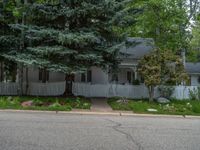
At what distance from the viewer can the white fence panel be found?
27.3m

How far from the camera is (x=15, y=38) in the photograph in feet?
82.7

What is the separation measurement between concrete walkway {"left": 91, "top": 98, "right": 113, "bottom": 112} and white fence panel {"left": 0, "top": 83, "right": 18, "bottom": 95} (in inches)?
245

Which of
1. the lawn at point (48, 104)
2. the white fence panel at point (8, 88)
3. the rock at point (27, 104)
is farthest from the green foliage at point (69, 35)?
the white fence panel at point (8, 88)

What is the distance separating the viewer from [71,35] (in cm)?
2208

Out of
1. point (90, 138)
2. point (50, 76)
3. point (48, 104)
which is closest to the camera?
point (90, 138)

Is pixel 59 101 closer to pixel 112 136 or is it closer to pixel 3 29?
pixel 3 29

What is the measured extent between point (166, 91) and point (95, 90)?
5.15 meters

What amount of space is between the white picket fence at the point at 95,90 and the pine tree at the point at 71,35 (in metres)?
2.43

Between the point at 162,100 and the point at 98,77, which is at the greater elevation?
the point at 98,77

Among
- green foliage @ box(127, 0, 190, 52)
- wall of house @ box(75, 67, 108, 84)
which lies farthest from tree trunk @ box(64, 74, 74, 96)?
green foliage @ box(127, 0, 190, 52)

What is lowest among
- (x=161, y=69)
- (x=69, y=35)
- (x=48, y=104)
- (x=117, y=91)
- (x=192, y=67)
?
(x=48, y=104)

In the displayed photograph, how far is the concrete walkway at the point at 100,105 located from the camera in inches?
833

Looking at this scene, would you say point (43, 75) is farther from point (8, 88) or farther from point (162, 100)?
point (162, 100)

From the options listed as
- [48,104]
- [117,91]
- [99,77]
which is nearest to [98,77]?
[99,77]
